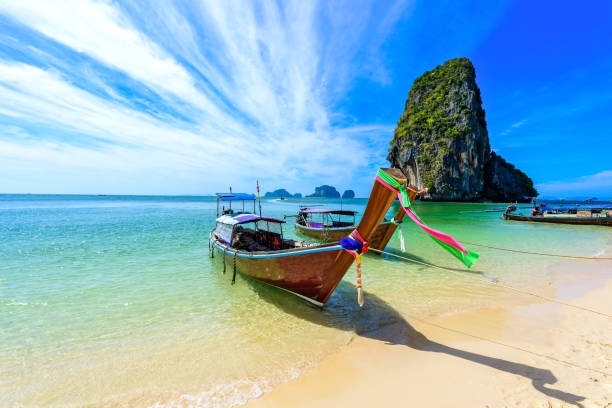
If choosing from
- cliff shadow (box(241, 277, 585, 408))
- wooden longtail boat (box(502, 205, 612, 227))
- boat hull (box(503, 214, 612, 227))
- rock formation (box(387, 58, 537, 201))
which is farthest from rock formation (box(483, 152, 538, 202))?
cliff shadow (box(241, 277, 585, 408))

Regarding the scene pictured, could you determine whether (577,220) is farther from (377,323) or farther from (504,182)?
(504,182)

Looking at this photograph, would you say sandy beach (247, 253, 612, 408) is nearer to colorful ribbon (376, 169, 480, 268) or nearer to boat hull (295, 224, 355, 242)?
colorful ribbon (376, 169, 480, 268)

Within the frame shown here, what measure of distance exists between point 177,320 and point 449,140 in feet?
259

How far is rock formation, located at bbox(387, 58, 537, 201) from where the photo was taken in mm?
68375

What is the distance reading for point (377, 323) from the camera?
665 centimetres

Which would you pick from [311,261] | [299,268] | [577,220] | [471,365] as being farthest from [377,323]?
[577,220]

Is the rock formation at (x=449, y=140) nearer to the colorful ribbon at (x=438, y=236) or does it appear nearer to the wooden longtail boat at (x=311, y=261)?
the wooden longtail boat at (x=311, y=261)

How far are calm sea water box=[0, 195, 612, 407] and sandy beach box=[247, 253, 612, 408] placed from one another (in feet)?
1.80

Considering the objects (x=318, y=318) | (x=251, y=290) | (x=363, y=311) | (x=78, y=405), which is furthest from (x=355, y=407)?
(x=251, y=290)

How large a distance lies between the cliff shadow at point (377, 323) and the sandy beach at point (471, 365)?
0.08ft

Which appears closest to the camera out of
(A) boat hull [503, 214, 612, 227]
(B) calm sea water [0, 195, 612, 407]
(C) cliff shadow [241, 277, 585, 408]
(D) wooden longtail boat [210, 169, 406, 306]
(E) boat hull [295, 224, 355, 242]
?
(C) cliff shadow [241, 277, 585, 408]

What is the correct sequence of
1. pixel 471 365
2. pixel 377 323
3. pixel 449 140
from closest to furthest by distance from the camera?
pixel 471 365 < pixel 377 323 < pixel 449 140

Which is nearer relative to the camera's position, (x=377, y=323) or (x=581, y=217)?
(x=377, y=323)

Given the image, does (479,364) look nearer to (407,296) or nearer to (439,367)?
(439,367)
